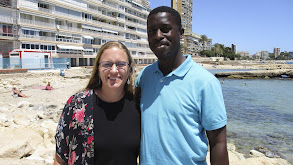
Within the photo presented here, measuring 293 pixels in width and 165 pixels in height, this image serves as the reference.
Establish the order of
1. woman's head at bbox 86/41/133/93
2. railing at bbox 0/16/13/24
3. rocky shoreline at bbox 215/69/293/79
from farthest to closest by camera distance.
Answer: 1. rocky shoreline at bbox 215/69/293/79
2. railing at bbox 0/16/13/24
3. woman's head at bbox 86/41/133/93

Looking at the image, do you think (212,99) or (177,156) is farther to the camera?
(177,156)

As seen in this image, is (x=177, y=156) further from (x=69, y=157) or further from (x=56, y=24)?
(x=56, y=24)

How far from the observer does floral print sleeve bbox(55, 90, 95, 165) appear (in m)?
1.99

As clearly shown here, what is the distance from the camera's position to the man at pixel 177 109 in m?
1.71

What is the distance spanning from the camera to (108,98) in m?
2.17

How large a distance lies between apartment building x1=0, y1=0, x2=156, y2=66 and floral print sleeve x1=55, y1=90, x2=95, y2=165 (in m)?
29.5

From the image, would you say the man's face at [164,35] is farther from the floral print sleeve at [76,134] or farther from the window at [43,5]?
the window at [43,5]

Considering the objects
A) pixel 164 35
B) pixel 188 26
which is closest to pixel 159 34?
pixel 164 35

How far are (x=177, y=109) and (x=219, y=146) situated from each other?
47cm

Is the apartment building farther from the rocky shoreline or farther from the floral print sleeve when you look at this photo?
the floral print sleeve

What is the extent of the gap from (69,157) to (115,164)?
0.46m

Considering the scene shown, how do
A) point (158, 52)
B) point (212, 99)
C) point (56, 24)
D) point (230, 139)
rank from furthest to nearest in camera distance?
1. point (56, 24)
2. point (230, 139)
3. point (158, 52)
4. point (212, 99)

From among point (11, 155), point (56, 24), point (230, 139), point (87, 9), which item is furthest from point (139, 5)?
point (11, 155)

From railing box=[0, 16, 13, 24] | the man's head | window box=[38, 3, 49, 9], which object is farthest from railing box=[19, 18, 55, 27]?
the man's head
